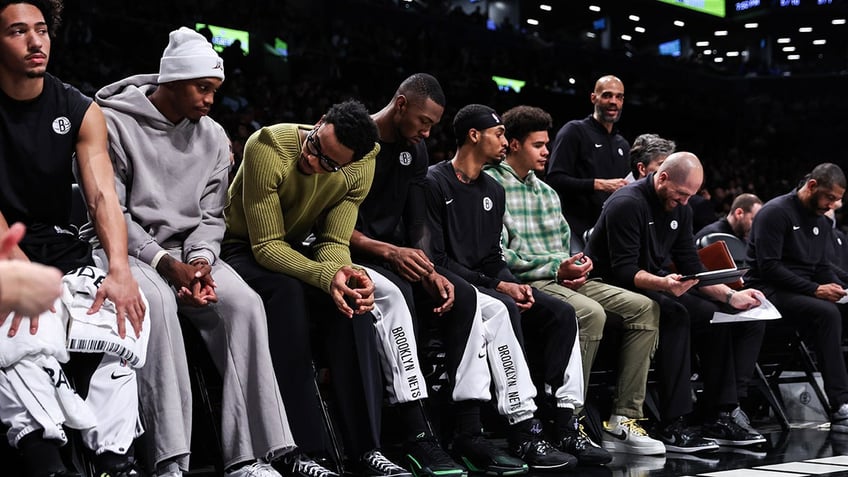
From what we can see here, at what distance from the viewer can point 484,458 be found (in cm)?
359

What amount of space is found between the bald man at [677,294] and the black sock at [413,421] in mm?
1542

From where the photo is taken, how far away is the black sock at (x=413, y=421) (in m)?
3.45

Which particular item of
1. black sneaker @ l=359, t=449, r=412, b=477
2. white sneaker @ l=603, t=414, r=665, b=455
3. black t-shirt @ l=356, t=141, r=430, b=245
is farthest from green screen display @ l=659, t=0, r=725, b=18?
black sneaker @ l=359, t=449, r=412, b=477

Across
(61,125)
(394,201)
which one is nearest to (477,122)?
(394,201)

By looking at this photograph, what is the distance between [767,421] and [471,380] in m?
2.74

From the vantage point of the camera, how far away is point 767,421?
5523mm

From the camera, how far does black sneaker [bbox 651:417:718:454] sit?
4.33 metres

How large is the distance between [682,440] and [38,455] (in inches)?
120

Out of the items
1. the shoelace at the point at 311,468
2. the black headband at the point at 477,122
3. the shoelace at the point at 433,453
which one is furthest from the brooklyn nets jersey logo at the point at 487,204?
the shoelace at the point at 311,468

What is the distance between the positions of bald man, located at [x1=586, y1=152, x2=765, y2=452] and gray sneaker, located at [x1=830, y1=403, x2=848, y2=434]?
2.37 feet

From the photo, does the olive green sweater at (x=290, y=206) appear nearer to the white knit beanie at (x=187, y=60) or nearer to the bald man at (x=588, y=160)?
the white knit beanie at (x=187, y=60)

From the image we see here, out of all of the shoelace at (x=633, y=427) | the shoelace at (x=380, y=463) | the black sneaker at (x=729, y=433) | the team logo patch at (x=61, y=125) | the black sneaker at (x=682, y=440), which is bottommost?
the black sneaker at (x=729, y=433)

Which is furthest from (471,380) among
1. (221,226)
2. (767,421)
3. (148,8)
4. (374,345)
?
(148,8)

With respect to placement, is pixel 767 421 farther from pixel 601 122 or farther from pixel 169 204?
pixel 169 204
